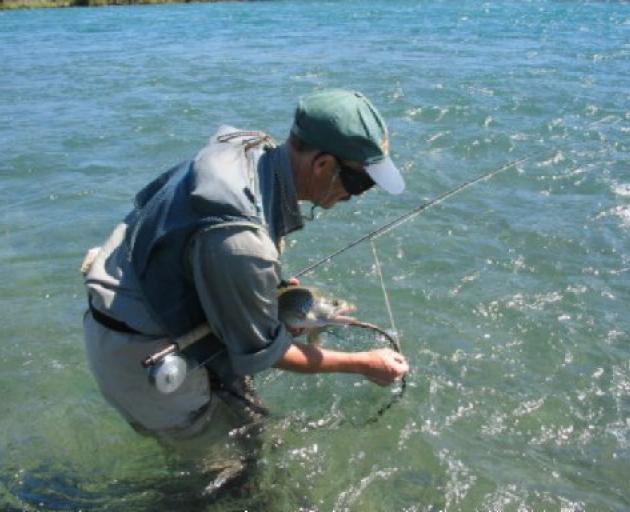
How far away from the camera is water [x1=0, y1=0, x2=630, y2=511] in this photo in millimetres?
4309

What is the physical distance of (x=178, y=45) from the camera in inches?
865

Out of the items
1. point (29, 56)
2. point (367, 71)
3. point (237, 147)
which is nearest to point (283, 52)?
point (367, 71)

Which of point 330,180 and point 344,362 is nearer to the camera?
point 330,180

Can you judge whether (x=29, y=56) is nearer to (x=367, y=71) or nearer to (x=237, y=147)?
(x=367, y=71)

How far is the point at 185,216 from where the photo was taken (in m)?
2.73

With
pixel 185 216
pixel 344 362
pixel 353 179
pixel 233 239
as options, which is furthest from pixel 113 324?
pixel 353 179

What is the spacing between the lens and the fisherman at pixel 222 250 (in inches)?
106

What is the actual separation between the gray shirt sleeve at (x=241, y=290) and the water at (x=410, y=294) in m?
1.40

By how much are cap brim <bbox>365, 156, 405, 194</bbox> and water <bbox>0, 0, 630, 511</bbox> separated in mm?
1878

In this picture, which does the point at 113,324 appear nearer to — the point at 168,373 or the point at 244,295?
the point at 168,373

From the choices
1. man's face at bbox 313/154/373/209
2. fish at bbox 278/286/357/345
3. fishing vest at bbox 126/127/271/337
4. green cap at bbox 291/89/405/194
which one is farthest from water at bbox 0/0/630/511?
green cap at bbox 291/89/405/194

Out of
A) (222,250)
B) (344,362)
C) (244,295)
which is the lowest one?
(344,362)

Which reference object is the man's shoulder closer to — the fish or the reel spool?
the reel spool

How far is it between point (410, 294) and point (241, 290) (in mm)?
3872
